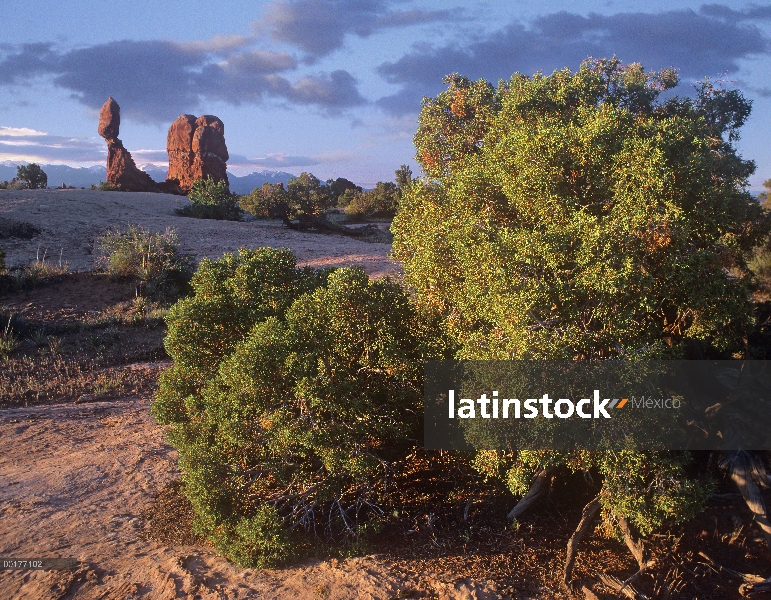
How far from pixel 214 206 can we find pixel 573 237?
35.5 meters

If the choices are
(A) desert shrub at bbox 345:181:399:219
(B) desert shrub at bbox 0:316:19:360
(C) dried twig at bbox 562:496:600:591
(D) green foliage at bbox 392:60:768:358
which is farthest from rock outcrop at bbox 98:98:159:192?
(C) dried twig at bbox 562:496:600:591

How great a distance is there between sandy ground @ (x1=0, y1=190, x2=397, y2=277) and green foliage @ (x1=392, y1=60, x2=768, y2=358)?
12.4 meters

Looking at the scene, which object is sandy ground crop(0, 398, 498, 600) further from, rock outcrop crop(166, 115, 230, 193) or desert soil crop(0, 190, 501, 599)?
rock outcrop crop(166, 115, 230, 193)

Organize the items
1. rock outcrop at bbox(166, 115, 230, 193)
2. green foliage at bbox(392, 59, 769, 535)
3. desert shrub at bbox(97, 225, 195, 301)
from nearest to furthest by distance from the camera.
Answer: green foliage at bbox(392, 59, 769, 535) < desert shrub at bbox(97, 225, 195, 301) < rock outcrop at bbox(166, 115, 230, 193)

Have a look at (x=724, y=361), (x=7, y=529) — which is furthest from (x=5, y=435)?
(x=724, y=361)

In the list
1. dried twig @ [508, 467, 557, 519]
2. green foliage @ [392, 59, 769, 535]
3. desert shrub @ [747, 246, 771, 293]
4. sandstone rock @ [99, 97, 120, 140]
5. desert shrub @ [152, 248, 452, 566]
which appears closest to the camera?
green foliage @ [392, 59, 769, 535]

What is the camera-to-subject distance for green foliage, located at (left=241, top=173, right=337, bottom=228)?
1416 inches

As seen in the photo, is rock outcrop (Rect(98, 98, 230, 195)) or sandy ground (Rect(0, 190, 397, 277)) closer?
sandy ground (Rect(0, 190, 397, 277))

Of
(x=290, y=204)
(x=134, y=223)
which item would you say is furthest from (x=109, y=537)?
(x=290, y=204)

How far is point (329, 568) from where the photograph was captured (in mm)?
6672

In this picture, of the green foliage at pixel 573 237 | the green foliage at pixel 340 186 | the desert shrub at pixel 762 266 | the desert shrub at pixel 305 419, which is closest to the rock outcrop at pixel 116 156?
the green foliage at pixel 340 186

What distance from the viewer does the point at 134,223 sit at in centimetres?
3072

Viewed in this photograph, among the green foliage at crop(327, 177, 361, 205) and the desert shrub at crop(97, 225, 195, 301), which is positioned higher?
the green foliage at crop(327, 177, 361, 205)

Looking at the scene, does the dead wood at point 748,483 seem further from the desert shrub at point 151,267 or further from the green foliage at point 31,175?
the green foliage at point 31,175
